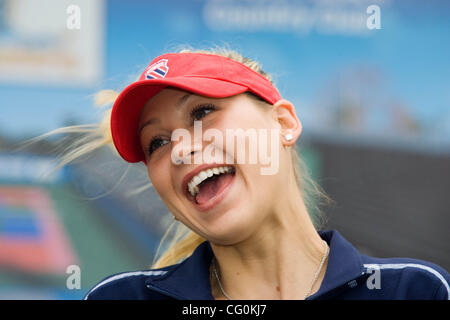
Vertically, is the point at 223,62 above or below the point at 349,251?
above

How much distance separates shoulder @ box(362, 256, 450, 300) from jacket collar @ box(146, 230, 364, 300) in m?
0.04

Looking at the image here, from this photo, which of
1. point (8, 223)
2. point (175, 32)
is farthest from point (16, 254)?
point (175, 32)

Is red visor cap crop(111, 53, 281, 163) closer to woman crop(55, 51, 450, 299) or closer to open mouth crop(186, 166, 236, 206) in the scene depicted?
woman crop(55, 51, 450, 299)

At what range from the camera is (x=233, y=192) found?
37.1 inches

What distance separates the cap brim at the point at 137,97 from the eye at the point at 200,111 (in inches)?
1.7

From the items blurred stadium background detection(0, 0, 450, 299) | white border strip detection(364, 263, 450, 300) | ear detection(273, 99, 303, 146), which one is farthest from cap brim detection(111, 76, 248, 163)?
blurred stadium background detection(0, 0, 450, 299)

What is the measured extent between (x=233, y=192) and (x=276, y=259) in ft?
0.63

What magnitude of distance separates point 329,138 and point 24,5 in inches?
57.7

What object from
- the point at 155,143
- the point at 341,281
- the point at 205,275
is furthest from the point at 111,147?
the point at 341,281

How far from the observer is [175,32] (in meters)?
2.30

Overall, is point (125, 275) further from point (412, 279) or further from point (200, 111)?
point (412, 279)

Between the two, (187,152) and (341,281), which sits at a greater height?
(187,152)
